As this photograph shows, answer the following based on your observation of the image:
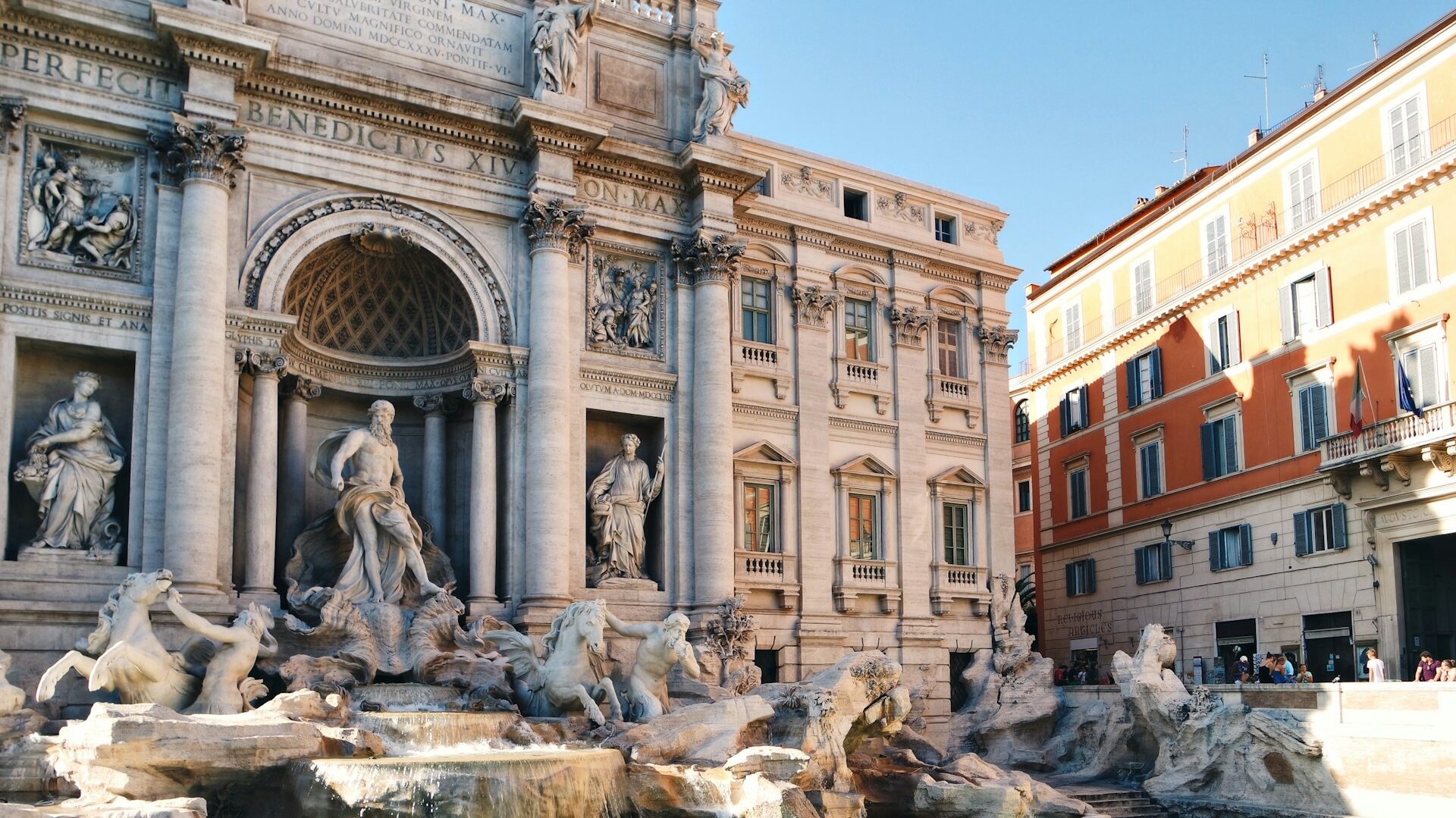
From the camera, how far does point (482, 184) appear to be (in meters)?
23.7

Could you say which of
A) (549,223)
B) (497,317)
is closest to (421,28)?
(549,223)

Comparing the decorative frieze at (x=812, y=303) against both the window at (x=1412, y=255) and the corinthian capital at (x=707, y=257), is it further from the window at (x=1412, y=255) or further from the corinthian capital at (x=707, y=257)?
the window at (x=1412, y=255)

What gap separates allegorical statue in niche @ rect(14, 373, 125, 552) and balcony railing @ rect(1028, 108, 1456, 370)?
23704 millimetres

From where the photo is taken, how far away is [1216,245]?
32656 millimetres

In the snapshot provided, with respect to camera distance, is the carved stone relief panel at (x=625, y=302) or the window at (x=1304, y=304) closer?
the carved stone relief panel at (x=625, y=302)

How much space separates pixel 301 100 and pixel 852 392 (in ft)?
40.5

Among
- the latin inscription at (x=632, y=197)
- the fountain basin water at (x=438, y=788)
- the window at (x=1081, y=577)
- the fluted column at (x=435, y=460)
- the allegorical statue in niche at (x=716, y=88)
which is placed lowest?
the fountain basin water at (x=438, y=788)

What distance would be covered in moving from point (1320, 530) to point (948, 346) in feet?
28.3

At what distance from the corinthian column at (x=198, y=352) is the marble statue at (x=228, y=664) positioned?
6.40ft

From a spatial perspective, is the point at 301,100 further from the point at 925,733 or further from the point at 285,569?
the point at 925,733

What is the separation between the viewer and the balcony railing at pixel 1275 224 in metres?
25.9

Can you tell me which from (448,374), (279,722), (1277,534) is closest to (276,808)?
(279,722)

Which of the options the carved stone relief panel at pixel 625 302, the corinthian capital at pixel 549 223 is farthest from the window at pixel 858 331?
the corinthian capital at pixel 549 223

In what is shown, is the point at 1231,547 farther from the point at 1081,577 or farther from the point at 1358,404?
the point at 1081,577
